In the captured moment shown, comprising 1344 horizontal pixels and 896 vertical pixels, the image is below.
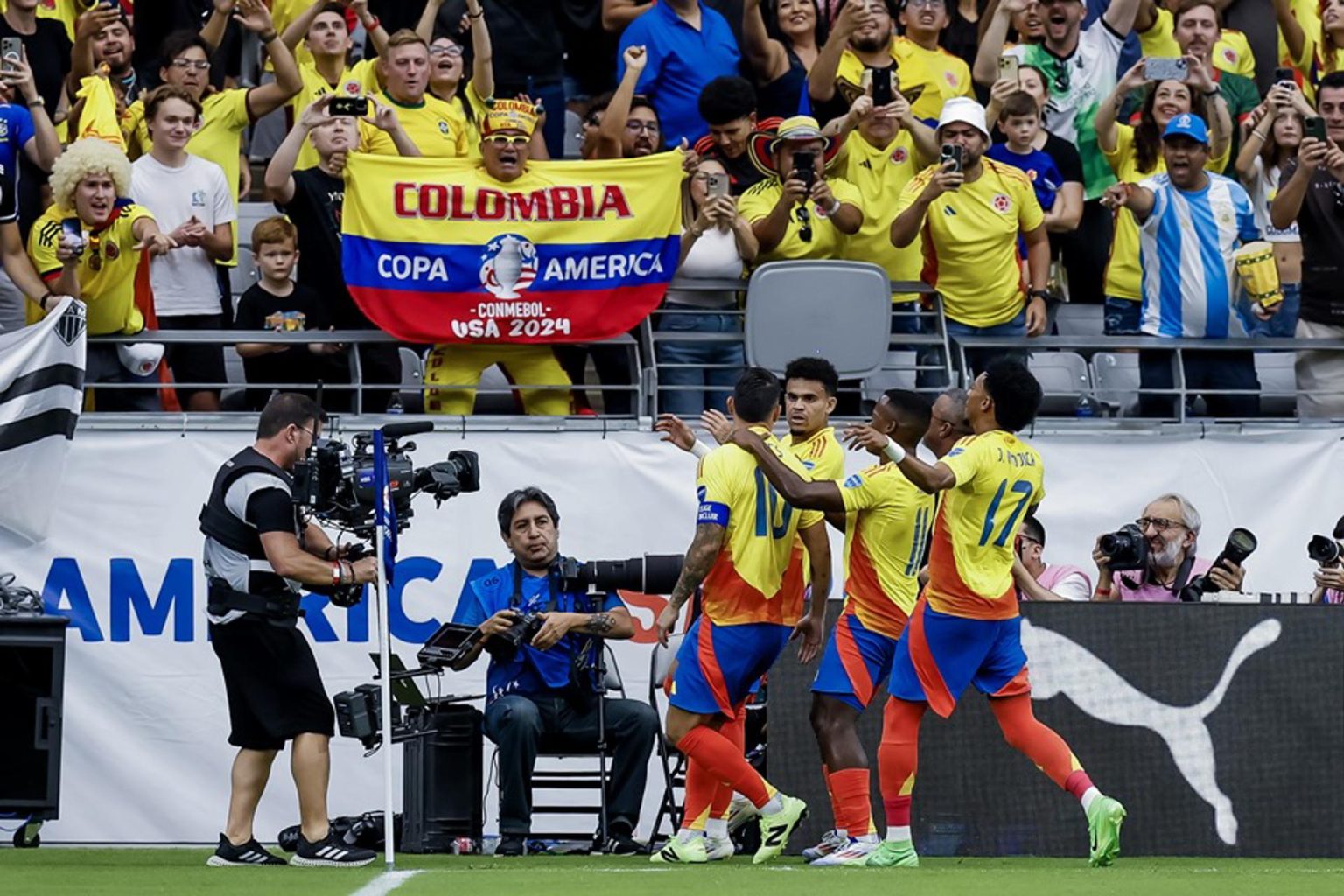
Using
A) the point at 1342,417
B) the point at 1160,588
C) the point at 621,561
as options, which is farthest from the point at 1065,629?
Answer: the point at 1342,417

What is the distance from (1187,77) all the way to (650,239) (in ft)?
13.0

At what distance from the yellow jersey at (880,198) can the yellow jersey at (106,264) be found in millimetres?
4176

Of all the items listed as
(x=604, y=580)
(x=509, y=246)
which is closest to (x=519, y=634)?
(x=604, y=580)

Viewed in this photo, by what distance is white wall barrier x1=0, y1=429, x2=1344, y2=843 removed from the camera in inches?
502

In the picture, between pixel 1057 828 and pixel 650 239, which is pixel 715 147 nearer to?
pixel 650 239

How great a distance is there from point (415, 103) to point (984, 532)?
18.0 ft

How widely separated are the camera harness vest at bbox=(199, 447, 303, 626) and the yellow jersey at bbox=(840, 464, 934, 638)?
2.63 metres

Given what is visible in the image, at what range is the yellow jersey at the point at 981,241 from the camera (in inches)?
543

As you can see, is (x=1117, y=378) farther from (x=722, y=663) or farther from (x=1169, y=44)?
(x=722, y=663)

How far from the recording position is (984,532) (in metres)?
10.5

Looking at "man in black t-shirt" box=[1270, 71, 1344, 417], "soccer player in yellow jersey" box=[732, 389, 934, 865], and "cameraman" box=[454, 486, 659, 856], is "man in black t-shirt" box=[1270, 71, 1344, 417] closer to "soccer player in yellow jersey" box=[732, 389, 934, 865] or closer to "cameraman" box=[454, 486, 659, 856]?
"soccer player in yellow jersey" box=[732, 389, 934, 865]

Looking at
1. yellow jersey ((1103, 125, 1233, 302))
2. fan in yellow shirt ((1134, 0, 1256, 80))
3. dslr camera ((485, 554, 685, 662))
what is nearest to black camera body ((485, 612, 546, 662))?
dslr camera ((485, 554, 685, 662))

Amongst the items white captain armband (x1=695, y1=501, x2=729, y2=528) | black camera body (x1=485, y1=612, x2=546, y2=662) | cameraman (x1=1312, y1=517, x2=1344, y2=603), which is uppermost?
white captain armband (x1=695, y1=501, x2=729, y2=528)

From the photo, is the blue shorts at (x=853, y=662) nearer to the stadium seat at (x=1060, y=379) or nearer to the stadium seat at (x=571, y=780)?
the stadium seat at (x=571, y=780)
